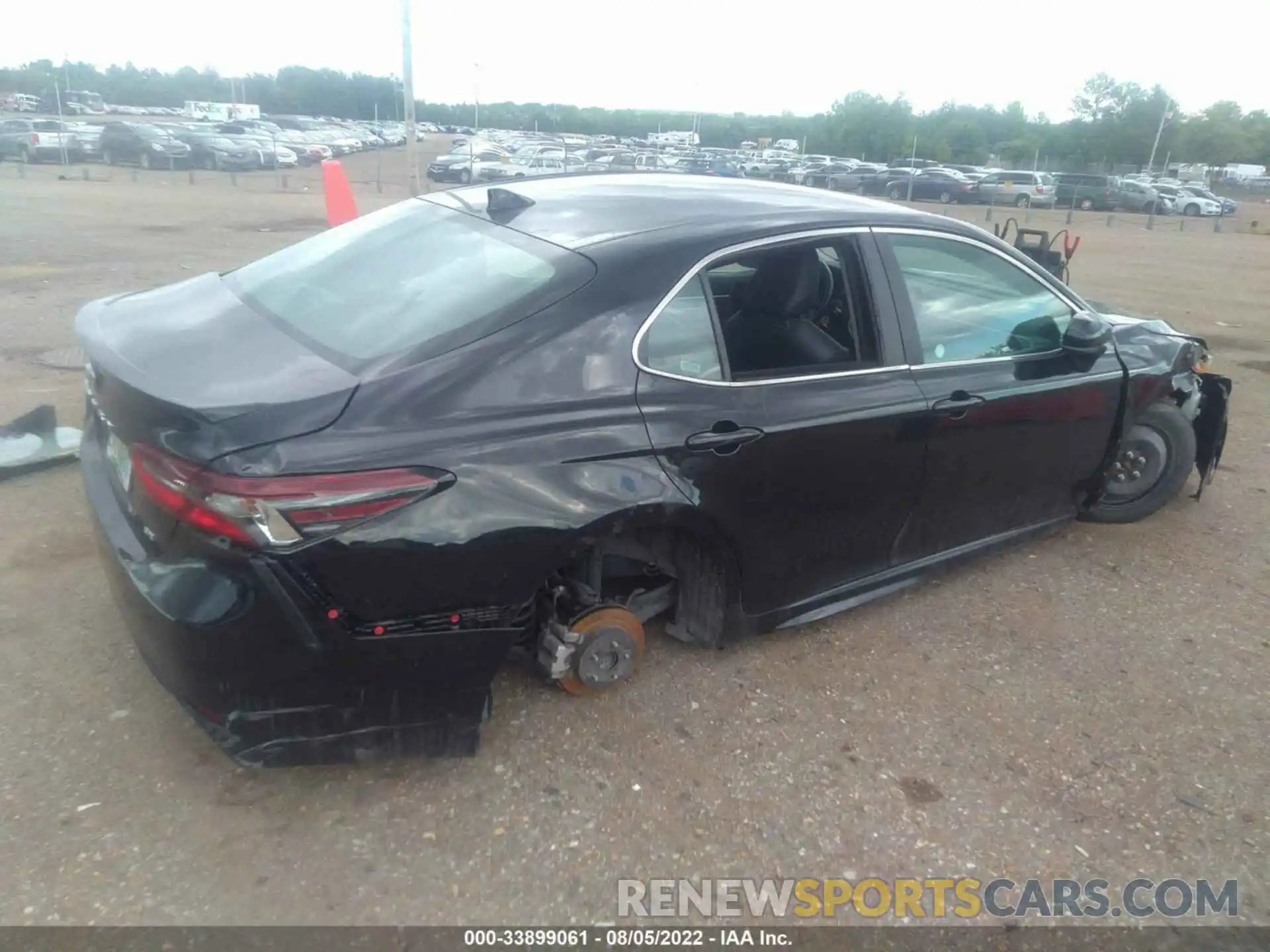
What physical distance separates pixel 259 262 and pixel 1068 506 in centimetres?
354

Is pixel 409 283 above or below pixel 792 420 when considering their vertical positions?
above

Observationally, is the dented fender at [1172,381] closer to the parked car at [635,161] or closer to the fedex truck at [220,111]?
the parked car at [635,161]

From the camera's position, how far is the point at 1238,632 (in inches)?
150

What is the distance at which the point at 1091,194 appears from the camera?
1505 inches

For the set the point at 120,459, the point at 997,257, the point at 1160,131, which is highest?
the point at 1160,131

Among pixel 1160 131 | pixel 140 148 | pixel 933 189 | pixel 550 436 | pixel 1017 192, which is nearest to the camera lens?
pixel 550 436

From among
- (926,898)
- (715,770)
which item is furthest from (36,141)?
(926,898)

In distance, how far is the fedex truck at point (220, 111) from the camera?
6638cm

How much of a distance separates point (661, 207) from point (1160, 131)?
2708 inches

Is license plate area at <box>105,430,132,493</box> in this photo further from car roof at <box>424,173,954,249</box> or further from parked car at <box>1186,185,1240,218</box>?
parked car at <box>1186,185,1240,218</box>

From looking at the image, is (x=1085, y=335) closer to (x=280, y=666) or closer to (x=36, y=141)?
(x=280, y=666)

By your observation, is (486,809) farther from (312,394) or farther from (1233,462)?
(1233,462)

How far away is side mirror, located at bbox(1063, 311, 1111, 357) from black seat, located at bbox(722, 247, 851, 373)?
3.51ft

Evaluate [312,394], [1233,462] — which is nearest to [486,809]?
[312,394]
